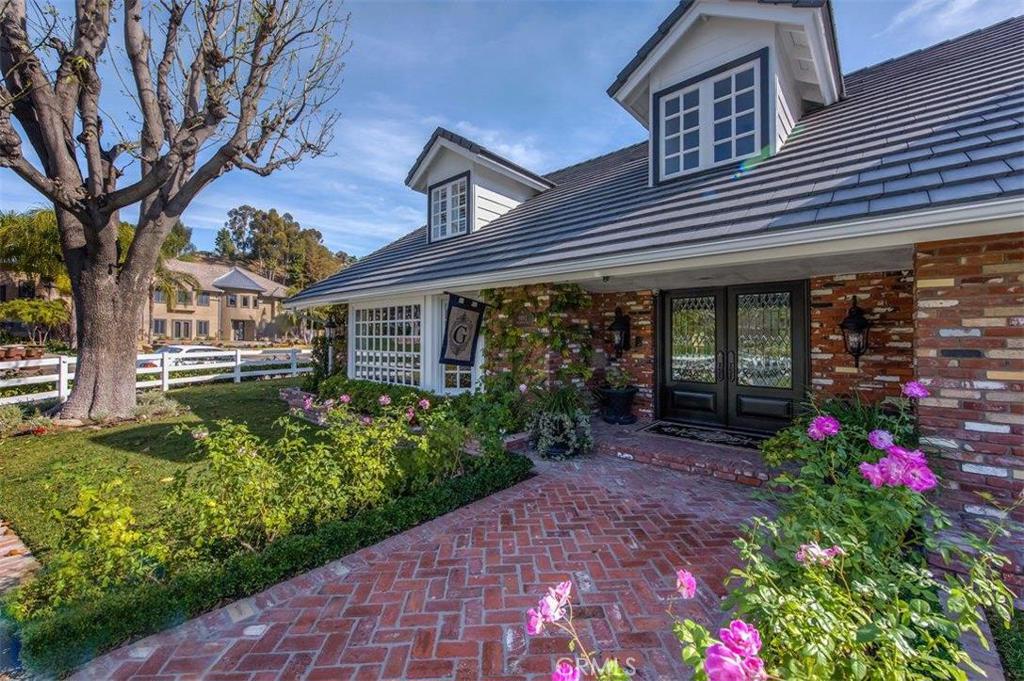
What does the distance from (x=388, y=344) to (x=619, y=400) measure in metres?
5.47

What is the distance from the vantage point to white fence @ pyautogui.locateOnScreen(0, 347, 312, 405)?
9.94 metres

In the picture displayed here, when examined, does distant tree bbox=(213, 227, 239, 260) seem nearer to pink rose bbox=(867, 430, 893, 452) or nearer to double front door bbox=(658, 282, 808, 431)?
double front door bbox=(658, 282, 808, 431)

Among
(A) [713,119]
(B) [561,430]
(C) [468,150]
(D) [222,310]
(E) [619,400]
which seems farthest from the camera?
(D) [222,310]

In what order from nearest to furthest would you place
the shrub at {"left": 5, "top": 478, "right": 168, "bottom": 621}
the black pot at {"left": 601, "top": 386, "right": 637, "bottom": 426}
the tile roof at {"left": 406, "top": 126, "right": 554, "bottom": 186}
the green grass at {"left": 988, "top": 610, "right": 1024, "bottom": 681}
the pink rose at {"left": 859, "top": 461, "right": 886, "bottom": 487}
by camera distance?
the green grass at {"left": 988, "top": 610, "right": 1024, "bottom": 681}
the pink rose at {"left": 859, "top": 461, "right": 886, "bottom": 487}
the shrub at {"left": 5, "top": 478, "right": 168, "bottom": 621}
the black pot at {"left": 601, "top": 386, "right": 637, "bottom": 426}
the tile roof at {"left": 406, "top": 126, "right": 554, "bottom": 186}

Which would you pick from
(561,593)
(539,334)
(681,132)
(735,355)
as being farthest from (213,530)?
(681,132)

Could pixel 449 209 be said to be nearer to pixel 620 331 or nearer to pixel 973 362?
pixel 620 331

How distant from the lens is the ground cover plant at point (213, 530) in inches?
104

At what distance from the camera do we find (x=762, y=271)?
605cm

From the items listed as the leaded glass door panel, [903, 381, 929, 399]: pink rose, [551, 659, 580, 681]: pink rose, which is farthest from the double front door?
[551, 659, 580, 681]: pink rose

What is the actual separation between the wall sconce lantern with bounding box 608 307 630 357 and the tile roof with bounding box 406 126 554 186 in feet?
14.0

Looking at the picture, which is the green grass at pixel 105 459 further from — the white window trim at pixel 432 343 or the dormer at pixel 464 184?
the dormer at pixel 464 184

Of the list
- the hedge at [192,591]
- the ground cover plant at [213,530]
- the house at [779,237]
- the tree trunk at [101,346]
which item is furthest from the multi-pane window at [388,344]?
the hedge at [192,591]

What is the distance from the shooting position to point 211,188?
9.81m

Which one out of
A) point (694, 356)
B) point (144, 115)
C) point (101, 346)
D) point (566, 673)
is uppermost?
point (144, 115)
